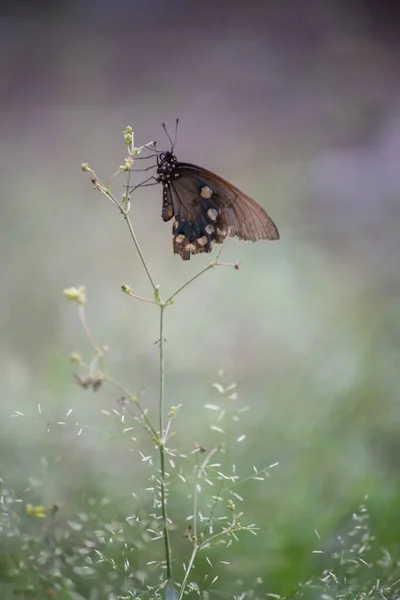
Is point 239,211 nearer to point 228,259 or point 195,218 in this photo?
point 195,218

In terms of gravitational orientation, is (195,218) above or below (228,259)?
below

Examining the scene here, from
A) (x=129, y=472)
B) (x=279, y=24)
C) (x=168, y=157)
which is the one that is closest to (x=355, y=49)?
(x=279, y=24)

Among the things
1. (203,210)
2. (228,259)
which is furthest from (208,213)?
(228,259)

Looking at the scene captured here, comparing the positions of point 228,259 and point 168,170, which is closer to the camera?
point 168,170

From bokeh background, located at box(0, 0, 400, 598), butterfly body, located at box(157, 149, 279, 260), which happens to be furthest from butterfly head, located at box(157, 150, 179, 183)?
bokeh background, located at box(0, 0, 400, 598)

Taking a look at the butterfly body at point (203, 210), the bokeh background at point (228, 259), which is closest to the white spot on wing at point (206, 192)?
the butterfly body at point (203, 210)

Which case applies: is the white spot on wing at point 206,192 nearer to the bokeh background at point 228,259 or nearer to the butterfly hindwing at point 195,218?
the butterfly hindwing at point 195,218
